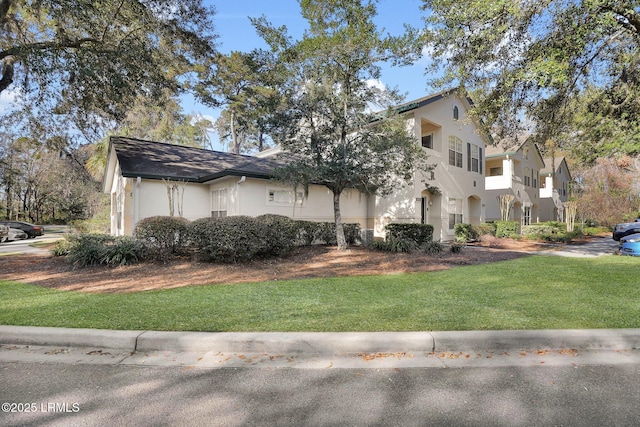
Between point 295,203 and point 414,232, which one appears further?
point 295,203

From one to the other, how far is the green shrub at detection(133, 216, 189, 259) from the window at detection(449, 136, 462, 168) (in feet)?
47.1

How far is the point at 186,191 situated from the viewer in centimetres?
1473

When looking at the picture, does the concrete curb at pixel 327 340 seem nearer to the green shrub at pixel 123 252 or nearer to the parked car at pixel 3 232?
the green shrub at pixel 123 252

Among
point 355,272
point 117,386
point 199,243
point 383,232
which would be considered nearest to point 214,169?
point 199,243

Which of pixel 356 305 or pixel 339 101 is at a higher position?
pixel 339 101

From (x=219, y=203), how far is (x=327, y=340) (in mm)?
12241

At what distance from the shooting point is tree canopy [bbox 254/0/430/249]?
10.4 m

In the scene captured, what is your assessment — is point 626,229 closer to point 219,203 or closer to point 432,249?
point 432,249

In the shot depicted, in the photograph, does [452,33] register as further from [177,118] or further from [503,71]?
[177,118]

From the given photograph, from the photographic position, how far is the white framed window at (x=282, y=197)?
14.3 meters

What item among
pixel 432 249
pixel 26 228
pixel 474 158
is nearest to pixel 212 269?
pixel 432 249

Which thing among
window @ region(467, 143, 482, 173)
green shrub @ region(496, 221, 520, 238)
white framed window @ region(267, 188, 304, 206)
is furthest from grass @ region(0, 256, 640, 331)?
window @ region(467, 143, 482, 173)

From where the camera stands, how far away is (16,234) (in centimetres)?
2211

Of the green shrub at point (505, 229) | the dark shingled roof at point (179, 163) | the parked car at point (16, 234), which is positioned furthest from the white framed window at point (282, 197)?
the parked car at point (16, 234)
